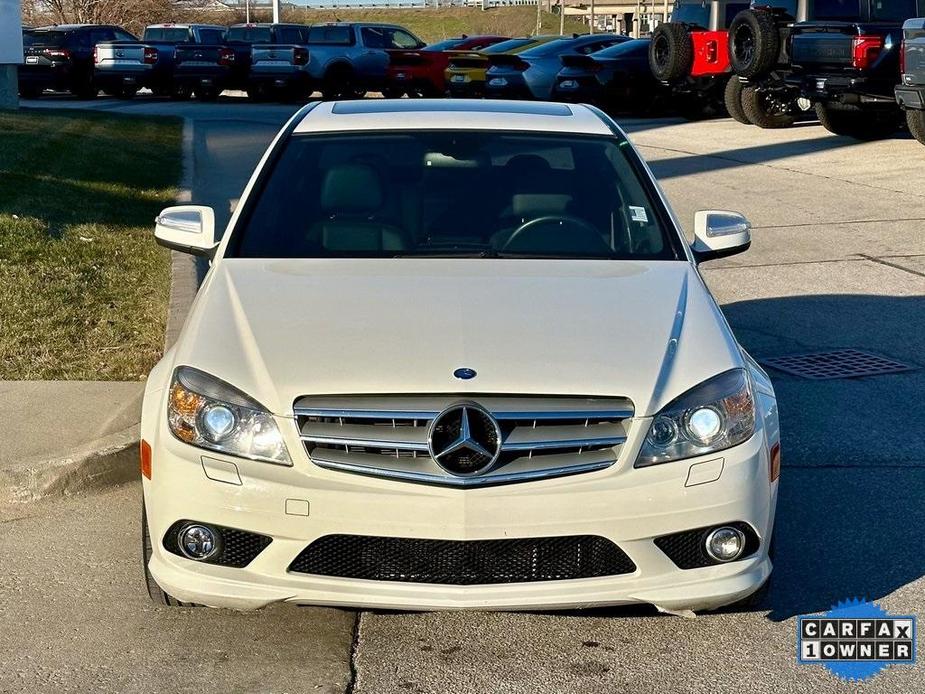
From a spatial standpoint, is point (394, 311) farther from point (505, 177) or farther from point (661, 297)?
point (505, 177)

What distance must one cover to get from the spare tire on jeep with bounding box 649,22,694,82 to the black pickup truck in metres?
3.21

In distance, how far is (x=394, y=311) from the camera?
4.37 metres

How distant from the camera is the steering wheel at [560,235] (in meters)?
5.16

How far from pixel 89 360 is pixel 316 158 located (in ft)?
7.27

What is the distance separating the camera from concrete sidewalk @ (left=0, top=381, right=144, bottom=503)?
17.7 ft

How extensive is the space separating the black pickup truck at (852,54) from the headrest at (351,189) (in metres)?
12.7

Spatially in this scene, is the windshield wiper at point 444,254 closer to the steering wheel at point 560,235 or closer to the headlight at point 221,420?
the steering wheel at point 560,235

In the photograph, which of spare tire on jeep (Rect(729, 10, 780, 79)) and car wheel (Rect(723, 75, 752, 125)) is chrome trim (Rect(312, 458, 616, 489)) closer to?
spare tire on jeep (Rect(729, 10, 780, 79))

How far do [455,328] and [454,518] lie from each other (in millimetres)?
684

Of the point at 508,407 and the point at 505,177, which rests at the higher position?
the point at 505,177

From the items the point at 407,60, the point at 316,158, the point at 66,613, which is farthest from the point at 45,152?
the point at 407,60

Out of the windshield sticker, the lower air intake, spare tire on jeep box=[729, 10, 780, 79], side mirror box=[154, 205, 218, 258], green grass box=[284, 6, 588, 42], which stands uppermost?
spare tire on jeep box=[729, 10, 780, 79]

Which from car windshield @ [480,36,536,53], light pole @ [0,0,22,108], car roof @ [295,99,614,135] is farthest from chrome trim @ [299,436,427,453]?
car windshield @ [480,36,536,53]

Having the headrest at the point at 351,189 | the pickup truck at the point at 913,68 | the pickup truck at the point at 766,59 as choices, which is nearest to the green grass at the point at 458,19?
the pickup truck at the point at 766,59
